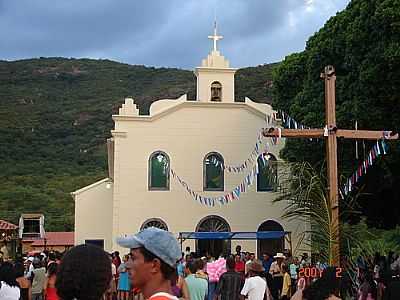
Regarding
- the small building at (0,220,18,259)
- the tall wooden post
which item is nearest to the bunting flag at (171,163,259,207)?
the small building at (0,220,18,259)

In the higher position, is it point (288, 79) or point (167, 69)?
point (167, 69)

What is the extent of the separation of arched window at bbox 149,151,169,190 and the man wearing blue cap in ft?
87.9

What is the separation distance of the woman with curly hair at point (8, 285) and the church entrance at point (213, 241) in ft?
67.0

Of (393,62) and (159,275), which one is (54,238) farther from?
(159,275)

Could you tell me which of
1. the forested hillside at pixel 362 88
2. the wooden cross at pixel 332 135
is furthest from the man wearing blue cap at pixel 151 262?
the forested hillside at pixel 362 88

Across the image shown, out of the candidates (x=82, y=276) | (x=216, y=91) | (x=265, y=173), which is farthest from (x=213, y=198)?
(x=82, y=276)

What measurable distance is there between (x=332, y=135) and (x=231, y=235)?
17.4 meters

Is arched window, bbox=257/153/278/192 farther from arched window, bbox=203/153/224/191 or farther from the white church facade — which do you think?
arched window, bbox=203/153/224/191

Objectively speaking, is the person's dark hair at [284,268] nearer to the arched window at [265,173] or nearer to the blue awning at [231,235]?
the blue awning at [231,235]

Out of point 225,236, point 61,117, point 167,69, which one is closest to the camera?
point 225,236

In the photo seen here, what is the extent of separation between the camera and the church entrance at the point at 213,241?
97.1 feet

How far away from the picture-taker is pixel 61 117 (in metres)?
77.9

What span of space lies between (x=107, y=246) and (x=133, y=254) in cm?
2723

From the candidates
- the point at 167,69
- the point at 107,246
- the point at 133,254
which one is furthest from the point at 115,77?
the point at 133,254
